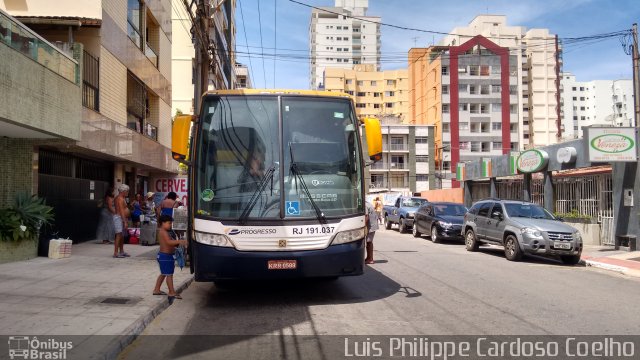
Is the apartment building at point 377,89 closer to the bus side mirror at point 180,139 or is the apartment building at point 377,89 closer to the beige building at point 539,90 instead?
the beige building at point 539,90

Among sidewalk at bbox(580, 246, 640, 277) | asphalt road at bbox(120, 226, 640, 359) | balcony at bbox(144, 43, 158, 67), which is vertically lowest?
sidewalk at bbox(580, 246, 640, 277)

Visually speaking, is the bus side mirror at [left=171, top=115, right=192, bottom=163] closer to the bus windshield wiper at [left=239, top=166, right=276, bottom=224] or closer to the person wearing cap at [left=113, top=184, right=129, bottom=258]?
the bus windshield wiper at [left=239, top=166, right=276, bottom=224]

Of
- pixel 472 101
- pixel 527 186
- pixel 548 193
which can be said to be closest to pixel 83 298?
pixel 548 193

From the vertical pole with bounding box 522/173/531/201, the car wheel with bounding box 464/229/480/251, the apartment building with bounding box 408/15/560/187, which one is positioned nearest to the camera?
the car wheel with bounding box 464/229/480/251

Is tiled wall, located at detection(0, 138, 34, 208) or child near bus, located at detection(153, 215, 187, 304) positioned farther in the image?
tiled wall, located at detection(0, 138, 34, 208)

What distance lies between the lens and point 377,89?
101m

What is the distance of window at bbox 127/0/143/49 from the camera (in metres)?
17.4

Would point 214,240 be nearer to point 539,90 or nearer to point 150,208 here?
point 150,208

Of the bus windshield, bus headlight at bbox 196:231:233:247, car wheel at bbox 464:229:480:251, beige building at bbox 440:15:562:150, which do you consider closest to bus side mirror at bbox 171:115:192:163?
the bus windshield

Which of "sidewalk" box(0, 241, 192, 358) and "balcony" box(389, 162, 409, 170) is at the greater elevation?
"balcony" box(389, 162, 409, 170)

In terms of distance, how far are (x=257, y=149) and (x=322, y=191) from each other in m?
1.18

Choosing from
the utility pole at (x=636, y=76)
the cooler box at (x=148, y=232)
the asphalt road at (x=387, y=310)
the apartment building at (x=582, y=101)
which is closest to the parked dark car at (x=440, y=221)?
the utility pole at (x=636, y=76)

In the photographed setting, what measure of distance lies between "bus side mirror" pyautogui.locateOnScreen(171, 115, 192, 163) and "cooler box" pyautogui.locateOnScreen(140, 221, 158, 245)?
28.0ft

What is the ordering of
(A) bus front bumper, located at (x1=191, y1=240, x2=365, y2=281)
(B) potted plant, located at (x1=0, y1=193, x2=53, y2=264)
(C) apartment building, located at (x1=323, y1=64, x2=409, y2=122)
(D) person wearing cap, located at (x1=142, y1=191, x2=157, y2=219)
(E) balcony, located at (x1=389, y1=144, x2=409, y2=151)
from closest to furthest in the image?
(A) bus front bumper, located at (x1=191, y1=240, x2=365, y2=281) < (B) potted plant, located at (x1=0, y1=193, x2=53, y2=264) < (D) person wearing cap, located at (x1=142, y1=191, x2=157, y2=219) < (E) balcony, located at (x1=389, y1=144, x2=409, y2=151) < (C) apartment building, located at (x1=323, y1=64, x2=409, y2=122)
